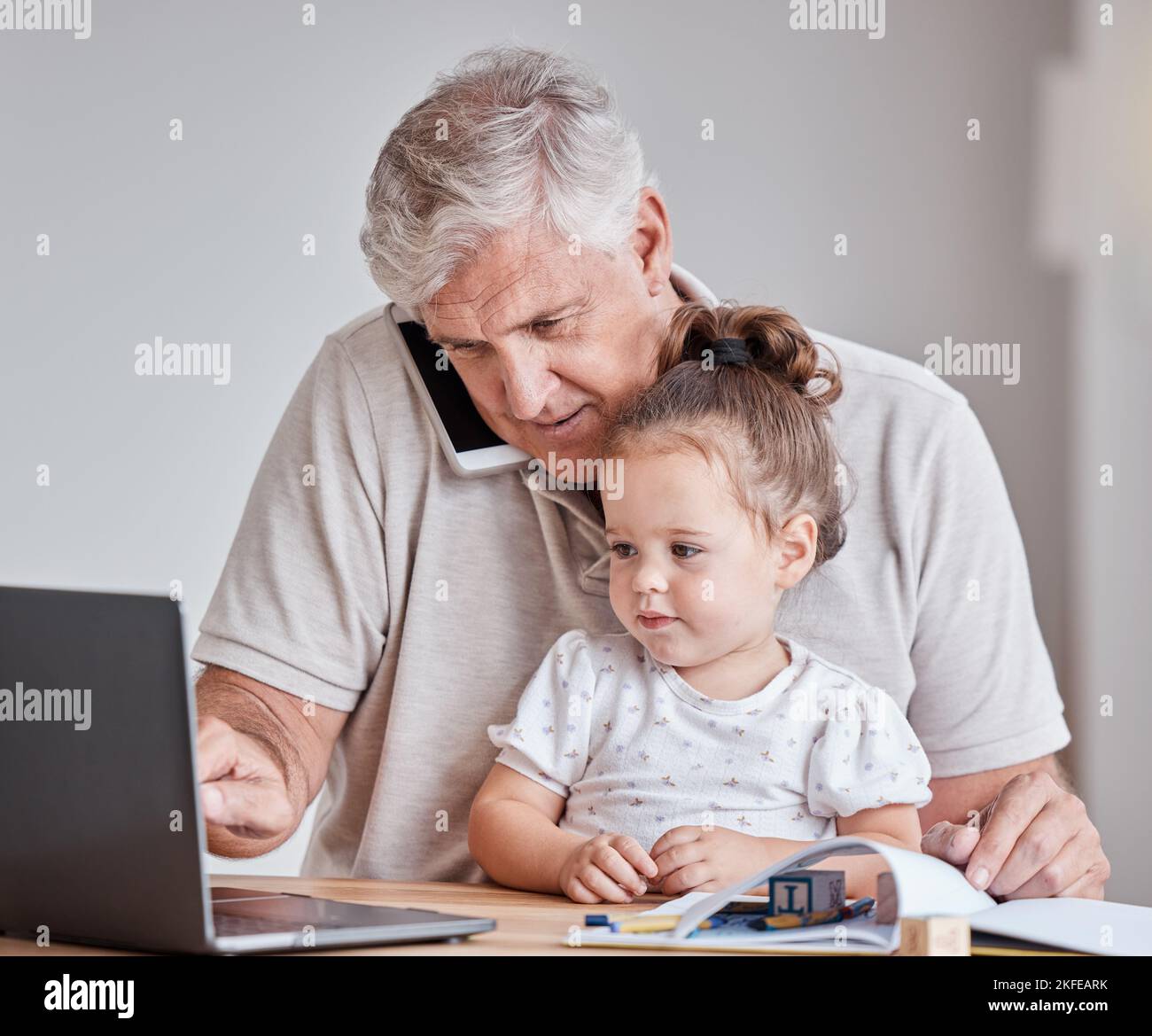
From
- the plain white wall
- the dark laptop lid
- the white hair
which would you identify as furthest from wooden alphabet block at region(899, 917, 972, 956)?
the plain white wall

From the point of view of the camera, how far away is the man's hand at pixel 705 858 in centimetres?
111

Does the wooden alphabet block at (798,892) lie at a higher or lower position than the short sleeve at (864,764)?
lower

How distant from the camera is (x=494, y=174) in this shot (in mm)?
1376

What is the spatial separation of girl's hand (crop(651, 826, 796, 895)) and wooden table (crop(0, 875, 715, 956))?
31 millimetres

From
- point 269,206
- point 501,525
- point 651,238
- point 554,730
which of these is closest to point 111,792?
point 554,730

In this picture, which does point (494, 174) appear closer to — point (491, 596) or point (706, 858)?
point (491, 596)

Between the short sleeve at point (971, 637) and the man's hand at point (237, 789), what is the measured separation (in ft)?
2.49

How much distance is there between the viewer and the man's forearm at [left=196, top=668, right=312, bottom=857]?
1.41 meters

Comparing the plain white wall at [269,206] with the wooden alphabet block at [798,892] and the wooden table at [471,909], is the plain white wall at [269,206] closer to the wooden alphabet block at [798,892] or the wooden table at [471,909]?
the wooden table at [471,909]

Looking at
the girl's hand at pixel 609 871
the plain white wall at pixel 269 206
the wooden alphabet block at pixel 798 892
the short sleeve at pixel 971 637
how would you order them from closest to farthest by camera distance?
the wooden alphabet block at pixel 798 892, the girl's hand at pixel 609 871, the short sleeve at pixel 971 637, the plain white wall at pixel 269 206

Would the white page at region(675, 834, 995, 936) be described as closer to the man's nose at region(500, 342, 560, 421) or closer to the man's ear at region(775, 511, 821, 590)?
the man's ear at region(775, 511, 821, 590)

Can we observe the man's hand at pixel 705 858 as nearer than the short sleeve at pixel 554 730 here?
Yes

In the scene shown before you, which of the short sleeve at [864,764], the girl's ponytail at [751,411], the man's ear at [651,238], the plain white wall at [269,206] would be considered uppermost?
the plain white wall at [269,206]


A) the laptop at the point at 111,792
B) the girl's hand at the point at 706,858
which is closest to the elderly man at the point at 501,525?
the girl's hand at the point at 706,858
